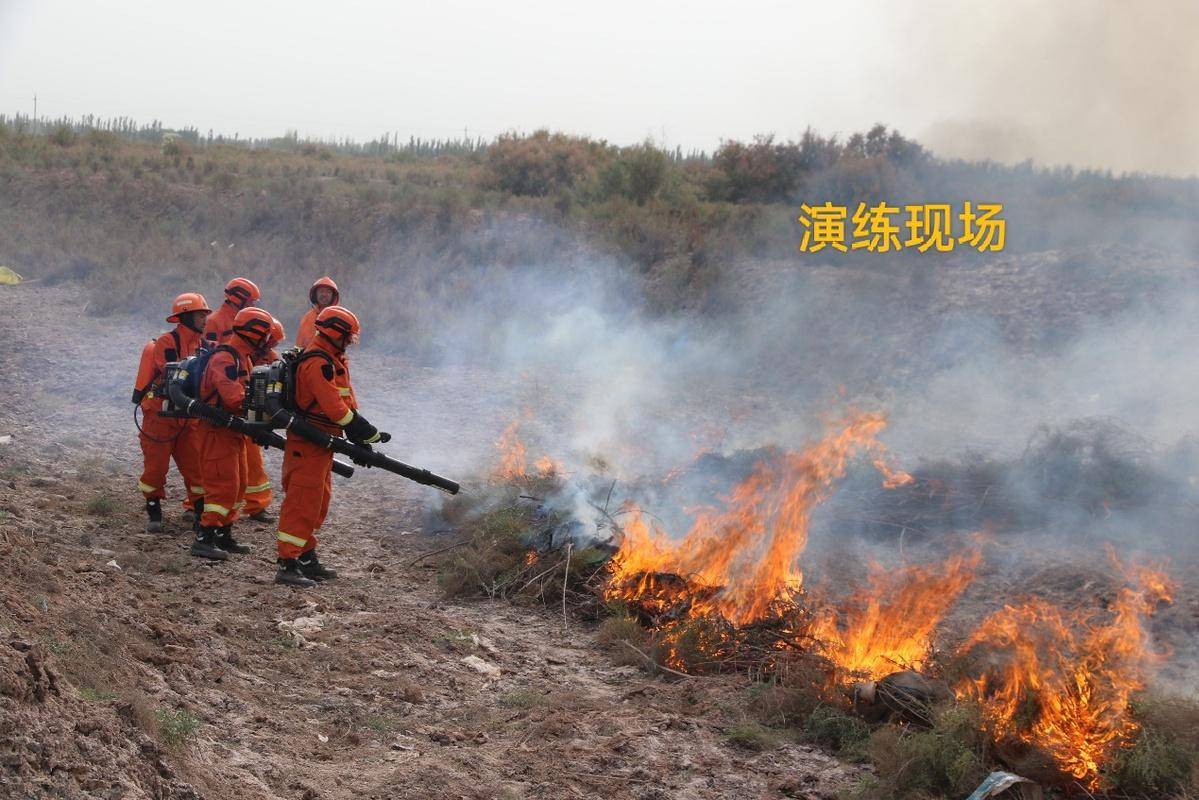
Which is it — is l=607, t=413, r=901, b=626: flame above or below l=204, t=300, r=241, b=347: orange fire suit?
below

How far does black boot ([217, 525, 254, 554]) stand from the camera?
7.33 metres

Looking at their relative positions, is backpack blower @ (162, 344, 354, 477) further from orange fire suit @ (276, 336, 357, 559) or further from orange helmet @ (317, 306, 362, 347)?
orange helmet @ (317, 306, 362, 347)

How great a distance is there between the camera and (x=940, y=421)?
1191 cm

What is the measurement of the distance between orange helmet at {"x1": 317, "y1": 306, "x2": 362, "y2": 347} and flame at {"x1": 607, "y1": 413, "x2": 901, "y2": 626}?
238 cm

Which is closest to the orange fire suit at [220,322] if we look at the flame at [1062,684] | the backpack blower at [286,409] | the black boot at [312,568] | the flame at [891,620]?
the backpack blower at [286,409]

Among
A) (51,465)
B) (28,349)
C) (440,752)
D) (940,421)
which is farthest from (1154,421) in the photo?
(28,349)

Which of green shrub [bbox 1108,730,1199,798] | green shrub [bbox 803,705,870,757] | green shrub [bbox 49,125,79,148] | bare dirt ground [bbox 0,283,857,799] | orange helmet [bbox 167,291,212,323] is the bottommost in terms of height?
bare dirt ground [bbox 0,283,857,799]

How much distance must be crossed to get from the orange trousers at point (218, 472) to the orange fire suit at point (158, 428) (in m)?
0.27

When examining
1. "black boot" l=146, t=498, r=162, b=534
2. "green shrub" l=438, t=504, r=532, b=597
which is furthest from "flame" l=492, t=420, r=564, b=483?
"black boot" l=146, t=498, r=162, b=534

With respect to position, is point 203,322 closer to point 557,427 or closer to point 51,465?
point 51,465

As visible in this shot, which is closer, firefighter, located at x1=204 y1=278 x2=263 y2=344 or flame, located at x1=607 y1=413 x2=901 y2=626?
flame, located at x1=607 y1=413 x2=901 y2=626

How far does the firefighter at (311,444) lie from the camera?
672cm

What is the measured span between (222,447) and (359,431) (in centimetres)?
117

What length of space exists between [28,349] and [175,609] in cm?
932
